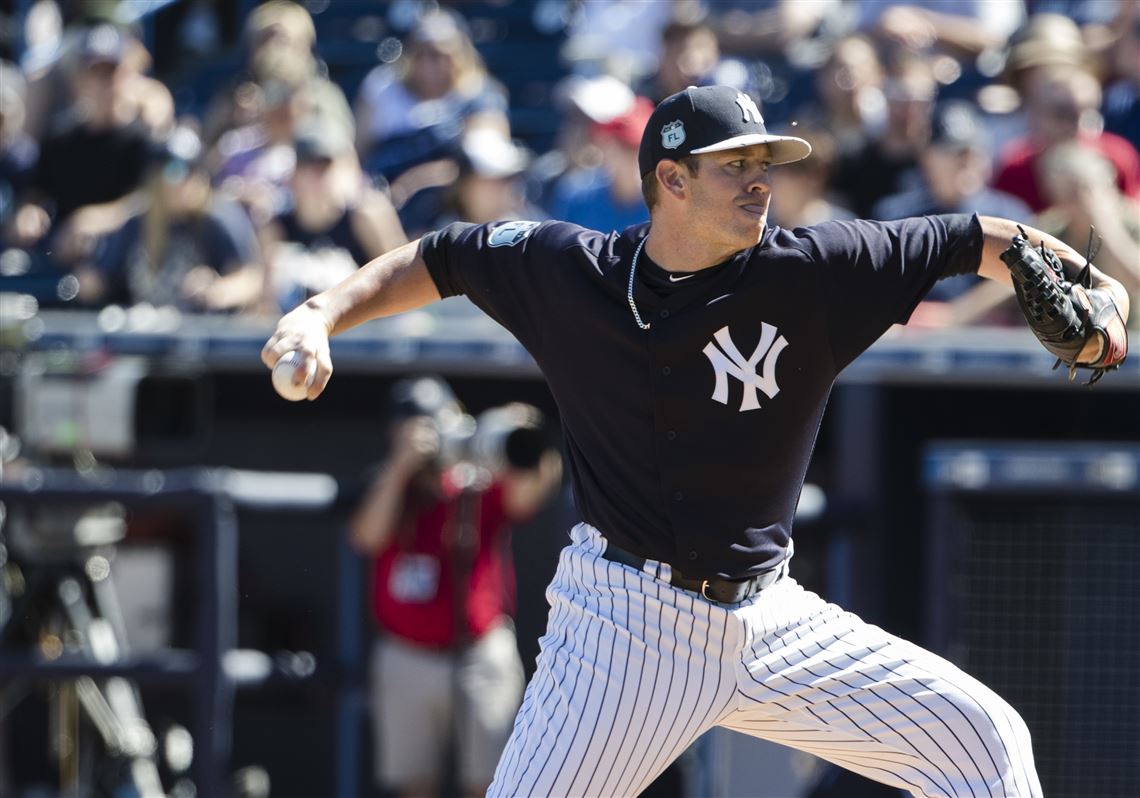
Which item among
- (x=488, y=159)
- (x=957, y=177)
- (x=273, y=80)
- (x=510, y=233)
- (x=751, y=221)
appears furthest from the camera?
(x=273, y=80)

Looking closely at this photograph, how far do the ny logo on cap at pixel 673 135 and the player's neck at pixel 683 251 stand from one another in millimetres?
164

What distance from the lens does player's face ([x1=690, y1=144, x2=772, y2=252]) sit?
3.57 meters

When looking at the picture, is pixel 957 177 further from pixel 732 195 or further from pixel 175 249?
pixel 732 195

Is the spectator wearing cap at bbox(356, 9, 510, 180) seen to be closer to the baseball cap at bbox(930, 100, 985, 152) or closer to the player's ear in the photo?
the baseball cap at bbox(930, 100, 985, 152)

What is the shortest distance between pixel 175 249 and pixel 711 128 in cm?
408

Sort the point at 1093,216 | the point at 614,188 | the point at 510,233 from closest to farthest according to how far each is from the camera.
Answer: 1. the point at 510,233
2. the point at 1093,216
3. the point at 614,188

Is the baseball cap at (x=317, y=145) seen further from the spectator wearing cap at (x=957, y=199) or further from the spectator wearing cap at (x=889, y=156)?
the spectator wearing cap at (x=957, y=199)

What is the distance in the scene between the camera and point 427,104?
328 inches

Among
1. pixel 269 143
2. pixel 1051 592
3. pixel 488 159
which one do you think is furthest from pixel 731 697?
pixel 269 143

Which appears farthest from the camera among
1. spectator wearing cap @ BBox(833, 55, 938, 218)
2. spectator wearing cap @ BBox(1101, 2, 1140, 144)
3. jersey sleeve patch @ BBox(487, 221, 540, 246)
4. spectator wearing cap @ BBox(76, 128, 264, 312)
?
spectator wearing cap @ BBox(1101, 2, 1140, 144)

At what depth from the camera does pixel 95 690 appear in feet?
21.6

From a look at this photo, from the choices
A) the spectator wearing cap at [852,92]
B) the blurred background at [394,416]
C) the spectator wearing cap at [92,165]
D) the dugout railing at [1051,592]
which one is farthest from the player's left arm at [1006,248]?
the spectator wearing cap at [92,165]

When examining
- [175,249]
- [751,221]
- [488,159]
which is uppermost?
[751,221]

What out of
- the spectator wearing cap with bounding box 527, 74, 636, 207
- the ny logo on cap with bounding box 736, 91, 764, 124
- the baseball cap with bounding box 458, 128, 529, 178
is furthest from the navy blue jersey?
the spectator wearing cap with bounding box 527, 74, 636, 207
